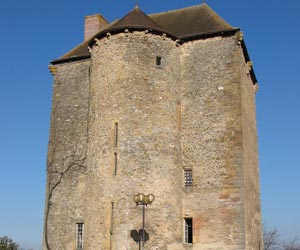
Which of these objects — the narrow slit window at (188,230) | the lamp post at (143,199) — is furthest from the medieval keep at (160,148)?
the lamp post at (143,199)

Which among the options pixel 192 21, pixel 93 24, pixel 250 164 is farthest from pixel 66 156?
pixel 192 21

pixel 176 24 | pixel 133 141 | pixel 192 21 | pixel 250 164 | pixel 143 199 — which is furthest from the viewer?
pixel 176 24

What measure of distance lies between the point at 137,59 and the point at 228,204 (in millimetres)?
7795

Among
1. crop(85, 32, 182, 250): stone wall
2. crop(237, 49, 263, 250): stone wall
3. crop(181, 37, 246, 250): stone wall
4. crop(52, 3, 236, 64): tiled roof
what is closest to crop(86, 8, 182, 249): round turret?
crop(85, 32, 182, 250): stone wall

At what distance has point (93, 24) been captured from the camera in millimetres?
28469

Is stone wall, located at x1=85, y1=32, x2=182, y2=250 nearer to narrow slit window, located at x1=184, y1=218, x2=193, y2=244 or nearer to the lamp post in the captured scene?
narrow slit window, located at x1=184, y1=218, x2=193, y2=244

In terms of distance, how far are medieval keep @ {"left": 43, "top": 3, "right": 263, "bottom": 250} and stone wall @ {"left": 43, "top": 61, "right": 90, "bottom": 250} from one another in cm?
6

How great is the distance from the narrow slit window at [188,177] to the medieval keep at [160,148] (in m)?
0.05

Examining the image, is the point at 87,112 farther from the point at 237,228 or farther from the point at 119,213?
the point at 237,228

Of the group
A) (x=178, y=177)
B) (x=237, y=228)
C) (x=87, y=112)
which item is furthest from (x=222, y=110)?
(x=87, y=112)

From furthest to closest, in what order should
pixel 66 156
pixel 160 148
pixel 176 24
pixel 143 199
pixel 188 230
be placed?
pixel 176 24
pixel 66 156
pixel 188 230
pixel 160 148
pixel 143 199

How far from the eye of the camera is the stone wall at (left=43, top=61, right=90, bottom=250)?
2372 cm

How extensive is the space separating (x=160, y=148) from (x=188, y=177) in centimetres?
210

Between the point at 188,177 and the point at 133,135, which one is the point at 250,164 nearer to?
the point at 188,177
